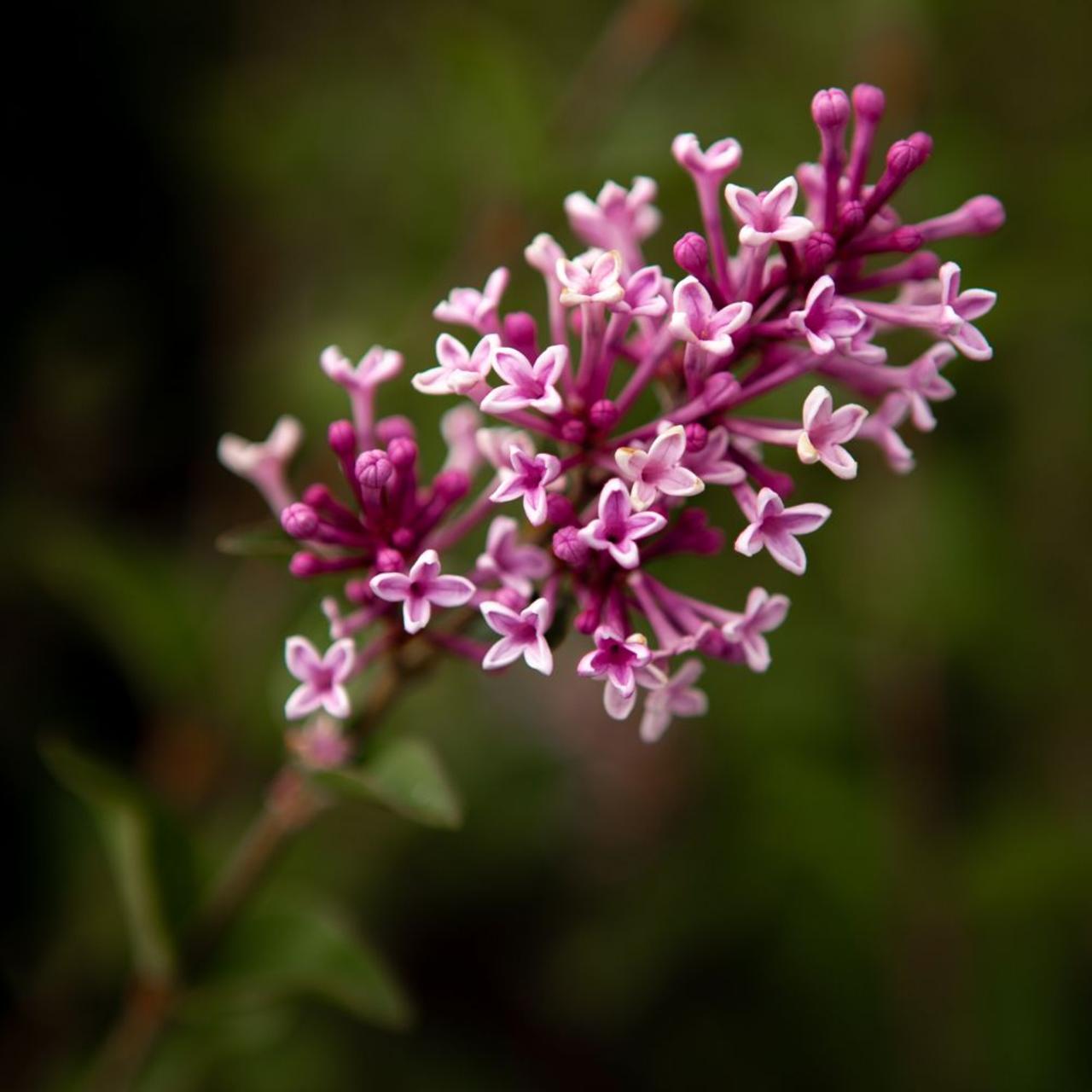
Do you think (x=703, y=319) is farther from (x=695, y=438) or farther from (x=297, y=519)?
(x=297, y=519)

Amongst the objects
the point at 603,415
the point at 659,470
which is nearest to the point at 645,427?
the point at 603,415

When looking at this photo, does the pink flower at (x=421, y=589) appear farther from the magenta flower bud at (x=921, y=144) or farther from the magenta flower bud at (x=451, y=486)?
the magenta flower bud at (x=921, y=144)

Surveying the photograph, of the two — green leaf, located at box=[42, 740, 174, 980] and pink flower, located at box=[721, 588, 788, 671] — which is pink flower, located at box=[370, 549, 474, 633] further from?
green leaf, located at box=[42, 740, 174, 980]

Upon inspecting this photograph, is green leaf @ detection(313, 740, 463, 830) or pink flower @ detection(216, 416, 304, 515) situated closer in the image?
green leaf @ detection(313, 740, 463, 830)

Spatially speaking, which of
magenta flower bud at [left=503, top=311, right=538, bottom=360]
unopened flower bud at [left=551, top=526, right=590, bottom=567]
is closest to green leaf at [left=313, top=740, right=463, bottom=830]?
unopened flower bud at [left=551, top=526, right=590, bottom=567]

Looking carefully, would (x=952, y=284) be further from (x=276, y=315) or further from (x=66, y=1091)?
(x=276, y=315)

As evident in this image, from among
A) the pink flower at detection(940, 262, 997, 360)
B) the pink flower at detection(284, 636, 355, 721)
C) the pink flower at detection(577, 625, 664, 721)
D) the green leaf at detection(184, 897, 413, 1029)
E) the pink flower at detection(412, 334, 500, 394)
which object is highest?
the pink flower at detection(940, 262, 997, 360)

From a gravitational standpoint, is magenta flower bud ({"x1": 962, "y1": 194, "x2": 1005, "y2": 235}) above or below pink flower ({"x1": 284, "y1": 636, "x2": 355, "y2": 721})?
above
